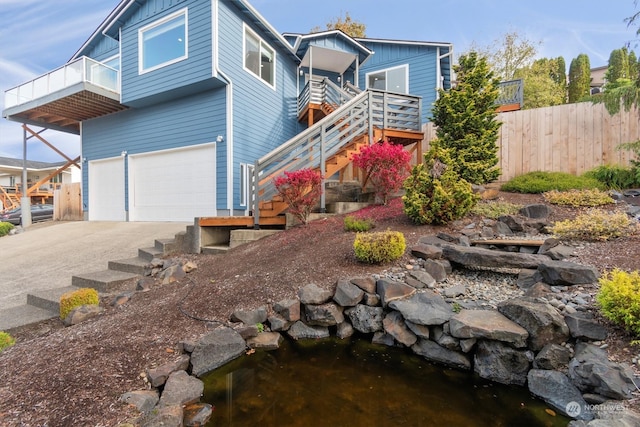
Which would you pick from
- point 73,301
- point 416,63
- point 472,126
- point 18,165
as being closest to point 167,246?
→ point 73,301

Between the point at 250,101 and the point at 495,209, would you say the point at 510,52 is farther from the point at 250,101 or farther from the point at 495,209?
the point at 495,209

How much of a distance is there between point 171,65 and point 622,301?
10384mm

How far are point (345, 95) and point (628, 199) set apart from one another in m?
7.18

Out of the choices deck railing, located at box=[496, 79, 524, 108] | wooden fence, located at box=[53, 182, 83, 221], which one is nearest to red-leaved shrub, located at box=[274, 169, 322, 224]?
deck railing, located at box=[496, 79, 524, 108]

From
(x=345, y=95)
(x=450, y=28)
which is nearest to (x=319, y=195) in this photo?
(x=345, y=95)

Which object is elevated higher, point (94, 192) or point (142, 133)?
point (142, 133)

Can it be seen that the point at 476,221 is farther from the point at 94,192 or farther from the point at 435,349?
the point at 94,192

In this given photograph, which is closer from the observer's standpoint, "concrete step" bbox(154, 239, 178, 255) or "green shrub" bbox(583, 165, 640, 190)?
"green shrub" bbox(583, 165, 640, 190)

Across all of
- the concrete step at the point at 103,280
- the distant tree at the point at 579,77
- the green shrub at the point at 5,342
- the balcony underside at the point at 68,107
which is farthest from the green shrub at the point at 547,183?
the distant tree at the point at 579,77

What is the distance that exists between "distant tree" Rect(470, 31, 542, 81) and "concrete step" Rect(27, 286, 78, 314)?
22.6 meters

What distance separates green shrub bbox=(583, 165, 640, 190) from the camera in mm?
5753

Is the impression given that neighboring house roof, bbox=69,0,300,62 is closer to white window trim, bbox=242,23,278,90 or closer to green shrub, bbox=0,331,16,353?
white window trim, bbox=242,23,278,90

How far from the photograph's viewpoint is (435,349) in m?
2.94

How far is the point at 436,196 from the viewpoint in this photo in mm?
4656
